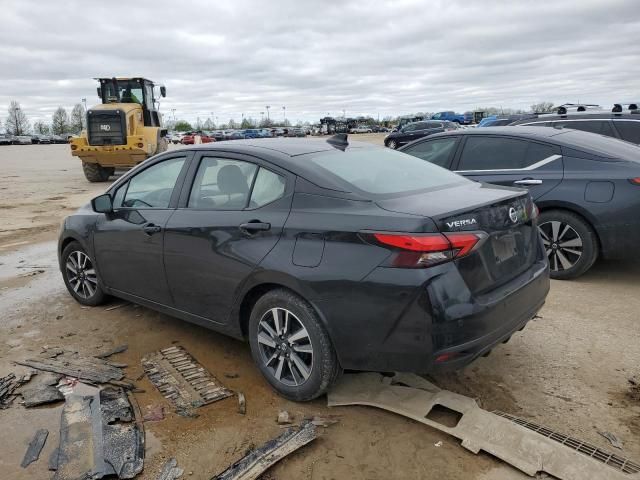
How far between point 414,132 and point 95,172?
20520mm

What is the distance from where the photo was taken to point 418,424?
305 cm

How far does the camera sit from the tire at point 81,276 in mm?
5000

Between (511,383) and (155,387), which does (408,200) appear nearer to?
(511,383)

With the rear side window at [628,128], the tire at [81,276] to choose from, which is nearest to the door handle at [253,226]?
the tire at [81,276]

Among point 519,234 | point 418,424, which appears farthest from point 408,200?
point 418,424

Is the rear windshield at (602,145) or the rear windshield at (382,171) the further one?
the rear windshield at (602,145)

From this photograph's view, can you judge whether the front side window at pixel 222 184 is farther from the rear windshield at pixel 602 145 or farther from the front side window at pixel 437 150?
the rear windshield at pixel 602 145

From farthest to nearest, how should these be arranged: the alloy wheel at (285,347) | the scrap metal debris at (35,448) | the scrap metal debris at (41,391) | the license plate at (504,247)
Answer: the scrap metal debris at (41,391) → the alloy wheel at (285,347) → the license plate at (504,247) → the scrap metal debris at (35,448)

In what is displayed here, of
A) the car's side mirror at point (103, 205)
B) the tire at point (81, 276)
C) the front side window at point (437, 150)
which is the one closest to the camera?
the car's side mirror at point (103, 205)

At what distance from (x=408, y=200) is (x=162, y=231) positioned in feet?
6.26

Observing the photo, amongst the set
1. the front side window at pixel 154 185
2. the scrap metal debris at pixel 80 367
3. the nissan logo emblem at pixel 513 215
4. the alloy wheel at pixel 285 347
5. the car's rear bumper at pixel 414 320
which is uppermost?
the front side window at pixel 154 185

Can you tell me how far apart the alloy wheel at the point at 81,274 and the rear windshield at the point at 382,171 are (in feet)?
8.77

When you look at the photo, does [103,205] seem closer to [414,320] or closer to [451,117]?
[414,320]

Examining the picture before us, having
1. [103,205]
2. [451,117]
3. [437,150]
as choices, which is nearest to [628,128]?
[437,150]
